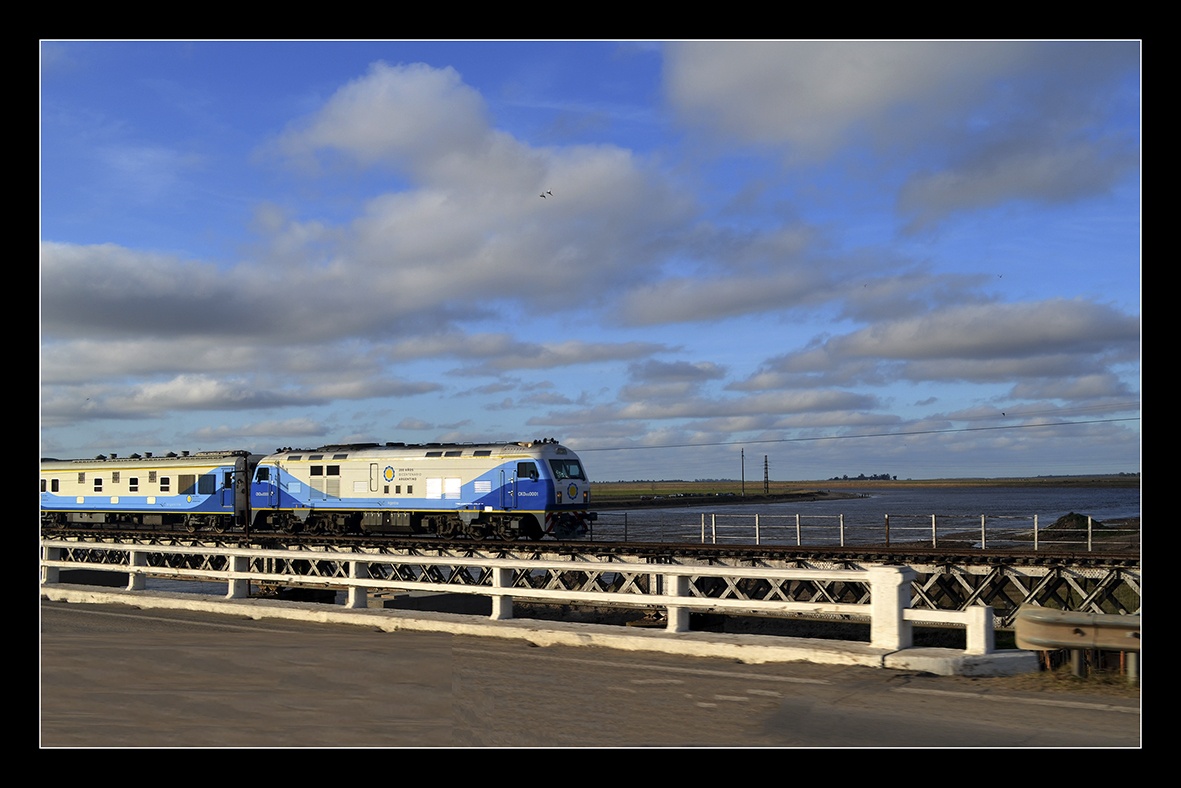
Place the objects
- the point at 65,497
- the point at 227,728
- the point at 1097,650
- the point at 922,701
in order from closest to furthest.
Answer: the point at 227,728 → the point at 922,701 → the point at 1097,650 → the point at 65,497

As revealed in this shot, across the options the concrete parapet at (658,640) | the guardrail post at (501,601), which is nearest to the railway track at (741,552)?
the concrete parapet at (658,640)

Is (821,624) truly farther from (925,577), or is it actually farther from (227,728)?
(227,728)

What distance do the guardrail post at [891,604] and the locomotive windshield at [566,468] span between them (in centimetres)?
2529

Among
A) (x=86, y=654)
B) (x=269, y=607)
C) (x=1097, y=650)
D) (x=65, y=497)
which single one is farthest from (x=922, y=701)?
(x=65, y=497)

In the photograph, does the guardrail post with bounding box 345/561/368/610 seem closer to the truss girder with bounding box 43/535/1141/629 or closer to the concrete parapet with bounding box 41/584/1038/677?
the concrete parapet with bounding box 41/584/1038/677

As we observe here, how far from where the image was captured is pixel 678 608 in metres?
11.3

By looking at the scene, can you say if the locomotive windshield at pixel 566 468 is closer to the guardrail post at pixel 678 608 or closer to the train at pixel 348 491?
the train at pixel 348 491

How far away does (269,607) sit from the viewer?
48.8 ft

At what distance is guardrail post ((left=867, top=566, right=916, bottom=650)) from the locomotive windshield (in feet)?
83.0

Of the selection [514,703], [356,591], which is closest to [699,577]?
[356,591]

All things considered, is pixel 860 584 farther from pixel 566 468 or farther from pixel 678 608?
pixel 678 608

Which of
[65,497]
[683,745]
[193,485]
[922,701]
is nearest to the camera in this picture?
[683,745]

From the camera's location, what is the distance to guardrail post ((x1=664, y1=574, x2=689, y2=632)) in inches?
442

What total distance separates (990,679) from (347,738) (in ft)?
18.4
